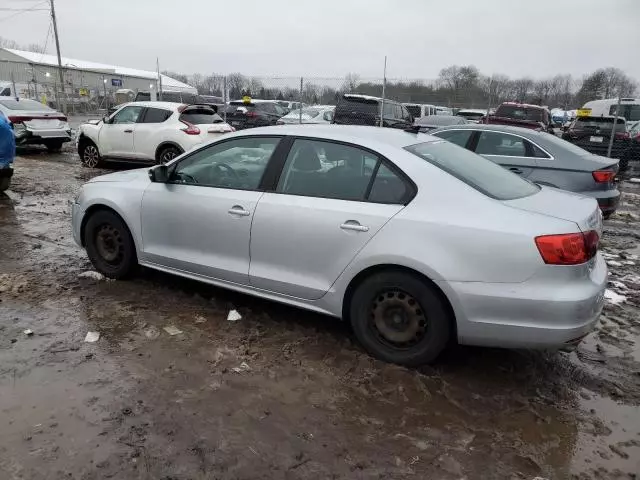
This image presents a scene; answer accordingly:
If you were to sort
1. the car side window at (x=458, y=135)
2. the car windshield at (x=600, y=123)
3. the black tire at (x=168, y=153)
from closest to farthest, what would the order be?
the car side window at (x=458, y=135) → the black tire at (x=168, y=153) → the car windshield at (x=600, y=123)

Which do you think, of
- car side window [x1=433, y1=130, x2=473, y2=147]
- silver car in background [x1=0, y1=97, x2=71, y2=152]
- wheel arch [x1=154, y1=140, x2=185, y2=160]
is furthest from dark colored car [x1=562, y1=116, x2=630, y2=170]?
silver car in background [x1=0, y1=97, x2=71, y2=152]

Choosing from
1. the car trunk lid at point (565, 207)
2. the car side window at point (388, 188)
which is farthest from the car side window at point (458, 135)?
the car side window at point (388, 188)

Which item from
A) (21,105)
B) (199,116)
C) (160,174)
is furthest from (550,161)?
(21,105)

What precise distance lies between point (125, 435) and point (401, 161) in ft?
7.79

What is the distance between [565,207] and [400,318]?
132 centimetres

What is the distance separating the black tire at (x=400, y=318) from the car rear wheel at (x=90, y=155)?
10749 mm

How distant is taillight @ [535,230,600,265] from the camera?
2922 millimetres

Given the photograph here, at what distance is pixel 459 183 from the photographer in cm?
330

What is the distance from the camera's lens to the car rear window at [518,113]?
1686cm

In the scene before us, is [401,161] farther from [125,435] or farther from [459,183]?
[125,435]

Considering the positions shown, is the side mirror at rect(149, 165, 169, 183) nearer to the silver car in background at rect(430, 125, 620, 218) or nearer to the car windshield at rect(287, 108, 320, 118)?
the silver car in background at rect(430, 125, 620, 218)

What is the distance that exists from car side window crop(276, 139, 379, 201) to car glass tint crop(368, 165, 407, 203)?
2.6 inches

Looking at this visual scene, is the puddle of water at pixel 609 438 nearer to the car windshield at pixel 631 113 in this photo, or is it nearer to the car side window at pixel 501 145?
the car side window at pixel 501 145

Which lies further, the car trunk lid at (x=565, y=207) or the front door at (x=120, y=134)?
the front door at (x=120, y=134)
